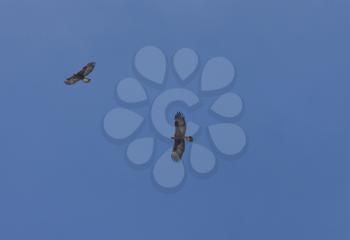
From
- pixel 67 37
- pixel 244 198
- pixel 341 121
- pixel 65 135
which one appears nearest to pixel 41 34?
pixel 67 37

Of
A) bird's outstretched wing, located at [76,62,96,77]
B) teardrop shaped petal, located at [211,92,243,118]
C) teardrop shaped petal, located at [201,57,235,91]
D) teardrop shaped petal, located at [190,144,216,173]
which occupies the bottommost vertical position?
teardrop shaped petal, located at [190,144,216,173]

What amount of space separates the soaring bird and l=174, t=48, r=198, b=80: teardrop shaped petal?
0.17 metres

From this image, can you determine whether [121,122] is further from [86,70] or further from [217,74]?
[217,74]

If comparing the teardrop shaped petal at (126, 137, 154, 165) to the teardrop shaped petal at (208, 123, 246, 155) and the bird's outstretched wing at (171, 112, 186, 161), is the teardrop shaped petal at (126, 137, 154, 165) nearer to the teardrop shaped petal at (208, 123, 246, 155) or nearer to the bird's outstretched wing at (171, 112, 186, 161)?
the bird's outstretched wing at (171, 112, 186, 161)

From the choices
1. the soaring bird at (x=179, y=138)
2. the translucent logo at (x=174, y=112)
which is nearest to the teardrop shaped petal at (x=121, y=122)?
the translucent logo at (x=174, y=112)

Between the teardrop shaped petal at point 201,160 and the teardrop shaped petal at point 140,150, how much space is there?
158mm

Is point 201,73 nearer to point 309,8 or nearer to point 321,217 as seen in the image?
point 309,8

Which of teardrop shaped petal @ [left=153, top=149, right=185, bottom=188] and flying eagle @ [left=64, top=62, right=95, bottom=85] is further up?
flying eagle @ [left=64, top=62, right=95, bottom=85]

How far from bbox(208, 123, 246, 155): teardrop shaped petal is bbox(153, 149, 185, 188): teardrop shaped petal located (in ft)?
0.52

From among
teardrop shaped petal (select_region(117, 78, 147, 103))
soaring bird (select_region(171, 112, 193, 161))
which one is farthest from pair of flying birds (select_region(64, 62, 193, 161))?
teardrop shaped petal (select_region(117, 78, 147, 103))

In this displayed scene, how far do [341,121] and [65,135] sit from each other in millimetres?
1039

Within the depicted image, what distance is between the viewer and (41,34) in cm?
205

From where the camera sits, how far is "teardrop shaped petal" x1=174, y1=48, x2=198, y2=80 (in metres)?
2.06

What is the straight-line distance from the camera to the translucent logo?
2020mm
